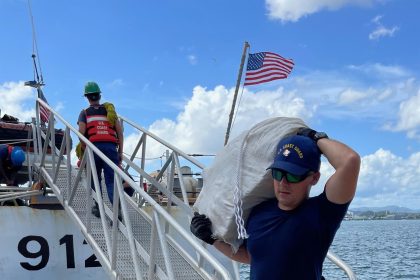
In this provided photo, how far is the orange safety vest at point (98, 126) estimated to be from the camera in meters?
6.38

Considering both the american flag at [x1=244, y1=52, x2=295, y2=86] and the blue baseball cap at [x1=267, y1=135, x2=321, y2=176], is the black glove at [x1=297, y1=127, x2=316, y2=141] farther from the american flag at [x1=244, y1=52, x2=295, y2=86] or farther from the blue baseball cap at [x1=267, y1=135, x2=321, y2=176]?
the american flag at [x1=244, y1=52, x2=295, y2=86]

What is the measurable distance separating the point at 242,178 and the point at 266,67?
707 cm

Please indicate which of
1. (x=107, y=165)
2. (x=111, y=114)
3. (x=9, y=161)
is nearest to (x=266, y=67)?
(x=111, y=114)

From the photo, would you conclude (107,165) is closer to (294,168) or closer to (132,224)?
(132,224)

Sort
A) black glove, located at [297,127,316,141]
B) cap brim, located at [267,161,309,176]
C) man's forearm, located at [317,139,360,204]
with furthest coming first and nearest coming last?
black glove, located at [297,127,316,141] < cap brim, located at [267,161,309,176] < man's forearm, located at [317,139,360,204]

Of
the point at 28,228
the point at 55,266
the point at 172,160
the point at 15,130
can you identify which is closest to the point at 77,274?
the point at 55,266

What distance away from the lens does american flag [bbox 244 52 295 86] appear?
9680mm

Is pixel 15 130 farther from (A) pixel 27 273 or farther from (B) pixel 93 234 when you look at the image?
(B) pixel 93 234

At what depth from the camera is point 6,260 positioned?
6.89 metres

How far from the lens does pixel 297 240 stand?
249cm

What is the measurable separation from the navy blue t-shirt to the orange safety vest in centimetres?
408

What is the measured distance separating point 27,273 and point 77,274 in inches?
24.8

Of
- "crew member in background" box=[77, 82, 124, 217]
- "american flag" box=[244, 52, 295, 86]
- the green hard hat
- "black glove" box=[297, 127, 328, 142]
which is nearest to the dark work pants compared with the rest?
"crew member in background" box=[77, 82, 124, 217]

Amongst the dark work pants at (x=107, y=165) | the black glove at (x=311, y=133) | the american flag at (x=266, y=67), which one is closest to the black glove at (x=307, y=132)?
the black glove at (x=311, y=133)
